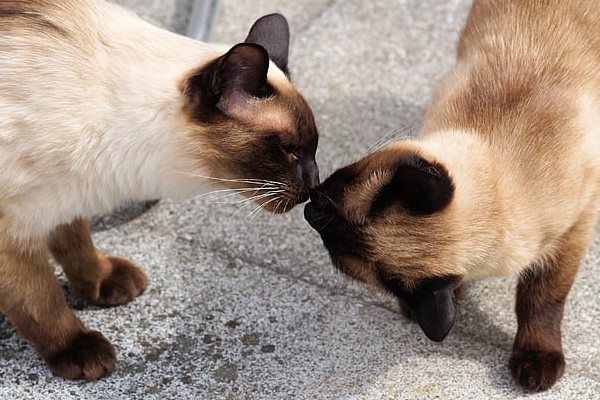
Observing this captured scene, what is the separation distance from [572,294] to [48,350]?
5.82 ft

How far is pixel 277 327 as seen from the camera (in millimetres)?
2959

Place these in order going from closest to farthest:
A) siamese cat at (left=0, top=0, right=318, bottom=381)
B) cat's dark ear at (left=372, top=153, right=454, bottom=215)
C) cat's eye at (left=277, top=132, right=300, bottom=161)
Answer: cat's dark ear at (left=372, top=153, right=454, bottom=215) → siamese cat at (left=0, top=0, right=318, bottom=381) → cat's eye at (left=277, top=132, right=300, bottom=161)

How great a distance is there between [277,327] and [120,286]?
0.54 meters

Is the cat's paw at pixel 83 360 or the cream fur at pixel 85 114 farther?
the cat's paw at pixel 83 360

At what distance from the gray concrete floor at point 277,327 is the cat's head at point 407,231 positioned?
0.54 m

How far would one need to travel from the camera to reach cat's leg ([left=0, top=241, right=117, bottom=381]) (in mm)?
2549

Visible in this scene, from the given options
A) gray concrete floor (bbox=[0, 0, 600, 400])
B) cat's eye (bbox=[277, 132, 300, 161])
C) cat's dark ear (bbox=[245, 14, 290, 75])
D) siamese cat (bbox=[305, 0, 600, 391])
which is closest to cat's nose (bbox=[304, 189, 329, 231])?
siamese cat (bbox=[305, 0, 600, 391])

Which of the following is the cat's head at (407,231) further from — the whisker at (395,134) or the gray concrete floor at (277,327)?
the whisker at (395,134)

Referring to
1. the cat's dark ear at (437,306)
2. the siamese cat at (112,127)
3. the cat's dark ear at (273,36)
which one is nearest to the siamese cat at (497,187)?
the cat's dark ear at (437,306)

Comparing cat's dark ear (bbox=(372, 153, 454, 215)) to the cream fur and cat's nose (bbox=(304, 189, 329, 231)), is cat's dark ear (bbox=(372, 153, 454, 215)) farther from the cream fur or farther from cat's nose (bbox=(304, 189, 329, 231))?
the cream fur

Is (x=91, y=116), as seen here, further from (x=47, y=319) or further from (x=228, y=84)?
(x=47, y=319)

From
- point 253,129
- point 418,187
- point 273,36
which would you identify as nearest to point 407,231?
point 418,187

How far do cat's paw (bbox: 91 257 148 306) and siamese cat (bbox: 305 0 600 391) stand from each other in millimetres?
818

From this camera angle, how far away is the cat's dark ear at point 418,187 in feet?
7.12
